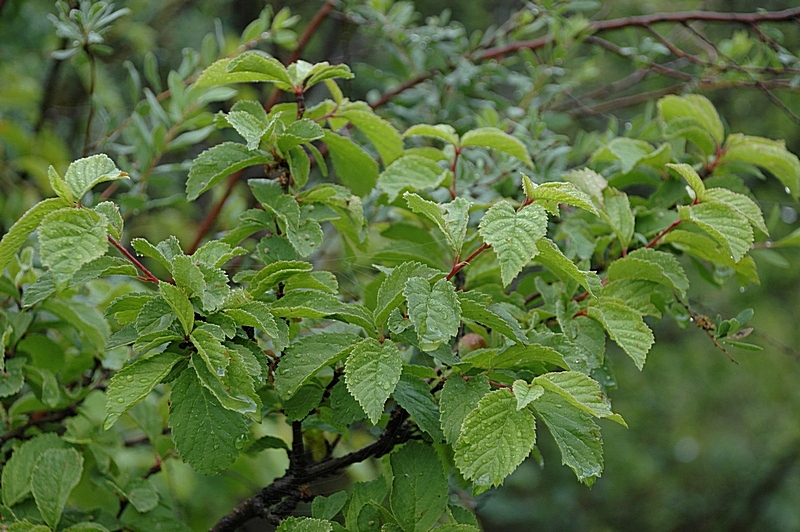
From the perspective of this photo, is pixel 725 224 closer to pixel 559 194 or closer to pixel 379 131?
pixel 559 194

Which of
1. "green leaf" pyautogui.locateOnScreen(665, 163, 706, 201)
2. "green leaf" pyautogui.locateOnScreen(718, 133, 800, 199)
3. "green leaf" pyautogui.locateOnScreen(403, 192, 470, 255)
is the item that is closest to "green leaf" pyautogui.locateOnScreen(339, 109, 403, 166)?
"green leaf" pyautogui.locateOnScreen(403, 192, 470, 255)

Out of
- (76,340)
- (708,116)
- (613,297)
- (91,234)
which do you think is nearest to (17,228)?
(91,234)

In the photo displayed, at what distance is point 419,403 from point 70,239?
0.33m

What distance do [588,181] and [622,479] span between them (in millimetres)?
3456

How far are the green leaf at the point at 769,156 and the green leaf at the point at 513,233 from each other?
0.48m

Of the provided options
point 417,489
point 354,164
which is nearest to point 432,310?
point 417,489

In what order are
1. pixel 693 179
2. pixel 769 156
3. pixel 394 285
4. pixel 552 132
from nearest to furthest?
1. pixel 394 285
2. pixel 693 179
3. pixel 769 156
4. pixel 552 132

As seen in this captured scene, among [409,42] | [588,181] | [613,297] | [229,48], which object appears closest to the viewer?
[613,297]

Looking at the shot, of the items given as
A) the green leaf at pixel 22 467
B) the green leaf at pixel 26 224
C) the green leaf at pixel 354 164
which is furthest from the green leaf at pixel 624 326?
the green leaf at pixel 22 467

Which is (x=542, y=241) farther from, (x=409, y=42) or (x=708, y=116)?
(x=409, y=42)

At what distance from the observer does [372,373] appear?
2.04 ft

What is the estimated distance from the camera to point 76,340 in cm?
99

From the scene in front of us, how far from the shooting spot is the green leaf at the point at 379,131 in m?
0.81

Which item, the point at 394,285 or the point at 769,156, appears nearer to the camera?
the point at 394,285
